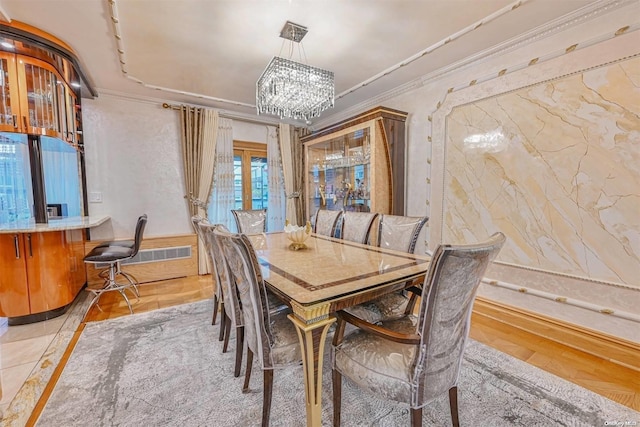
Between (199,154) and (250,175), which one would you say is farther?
(250,175)

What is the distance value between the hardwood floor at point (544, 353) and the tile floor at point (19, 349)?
305 mm

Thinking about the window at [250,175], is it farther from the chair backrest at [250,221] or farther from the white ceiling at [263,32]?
the white ceiling at [263,32]

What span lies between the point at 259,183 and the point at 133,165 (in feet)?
6.06

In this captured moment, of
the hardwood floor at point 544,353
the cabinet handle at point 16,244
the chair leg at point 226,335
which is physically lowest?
the hardwood floor at point 544,353

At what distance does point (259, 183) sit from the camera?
4.85 m

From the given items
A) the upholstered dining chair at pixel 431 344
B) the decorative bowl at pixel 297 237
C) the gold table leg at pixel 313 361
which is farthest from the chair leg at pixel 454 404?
the decorative bowl at pixel 297 237

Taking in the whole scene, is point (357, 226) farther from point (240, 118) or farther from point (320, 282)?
point (240, 118)

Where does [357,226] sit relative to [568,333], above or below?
above

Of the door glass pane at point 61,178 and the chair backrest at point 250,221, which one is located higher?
the door glass pane at point 61,178

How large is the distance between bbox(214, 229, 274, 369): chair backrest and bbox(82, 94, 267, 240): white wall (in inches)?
125

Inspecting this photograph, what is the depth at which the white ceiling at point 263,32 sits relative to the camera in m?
2.00

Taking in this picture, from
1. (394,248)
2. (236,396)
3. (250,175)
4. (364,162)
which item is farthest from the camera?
(250,175)

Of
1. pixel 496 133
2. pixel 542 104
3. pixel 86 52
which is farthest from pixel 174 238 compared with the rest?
pixel 542 104

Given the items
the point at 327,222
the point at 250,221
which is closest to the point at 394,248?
the point at 327,222
